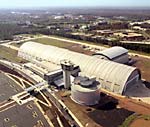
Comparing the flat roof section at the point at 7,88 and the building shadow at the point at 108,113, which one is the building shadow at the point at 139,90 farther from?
the flat roof section at the point at 7,88

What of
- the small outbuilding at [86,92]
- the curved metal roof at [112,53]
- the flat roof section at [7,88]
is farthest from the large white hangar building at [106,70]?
the flat roof section at [7,88]

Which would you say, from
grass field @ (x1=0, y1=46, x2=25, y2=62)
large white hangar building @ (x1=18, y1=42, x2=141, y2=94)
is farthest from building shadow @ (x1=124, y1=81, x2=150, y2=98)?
grass field @ (x1=0, y1=46, x2=25, y2=62)

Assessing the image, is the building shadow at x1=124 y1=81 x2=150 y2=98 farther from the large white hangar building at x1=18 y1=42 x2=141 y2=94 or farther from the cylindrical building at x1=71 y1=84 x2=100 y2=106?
the cylindrical building at x1=71 y1=84 x2=100 y2=106

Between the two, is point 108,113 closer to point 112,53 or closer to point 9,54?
point 112,53

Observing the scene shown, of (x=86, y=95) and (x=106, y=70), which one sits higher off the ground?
(x=106, y=70)

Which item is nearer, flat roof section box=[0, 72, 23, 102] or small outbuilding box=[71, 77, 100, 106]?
small outbuilding box=[71, 77, 100, 106]

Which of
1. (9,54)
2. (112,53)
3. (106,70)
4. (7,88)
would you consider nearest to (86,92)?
(106,70)

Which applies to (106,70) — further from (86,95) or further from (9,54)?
(9,54)

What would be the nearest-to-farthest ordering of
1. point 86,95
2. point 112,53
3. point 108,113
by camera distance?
point 108,113, point 86,95, point 112,53

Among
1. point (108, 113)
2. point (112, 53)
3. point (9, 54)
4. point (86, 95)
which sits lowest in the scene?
point (108, 113)

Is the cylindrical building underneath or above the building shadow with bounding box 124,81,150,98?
above

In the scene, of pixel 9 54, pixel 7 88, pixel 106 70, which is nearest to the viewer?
pixel 106 70

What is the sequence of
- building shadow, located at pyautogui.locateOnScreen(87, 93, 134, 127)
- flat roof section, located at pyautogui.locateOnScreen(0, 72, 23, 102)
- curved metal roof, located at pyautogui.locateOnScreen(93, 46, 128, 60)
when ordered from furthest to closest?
curved metal roof, located at pyautogui.locateOnScreen(93, 46, 128, 60), flat roof section, located at pyautogui.locateOnScreen(0, 72, 23, 102), building shadow, located at pyautogui.locateOnScreen(87, 93, 134, 127)

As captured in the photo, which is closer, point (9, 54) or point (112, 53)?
point (112, 53)
